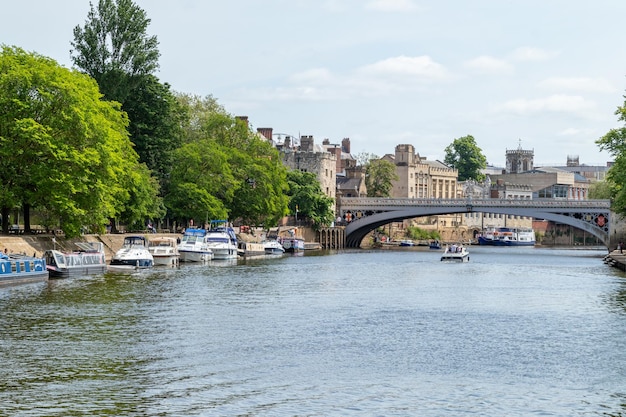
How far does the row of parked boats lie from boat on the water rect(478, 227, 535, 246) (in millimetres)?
70908

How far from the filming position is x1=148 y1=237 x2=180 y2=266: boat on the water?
74938 mm

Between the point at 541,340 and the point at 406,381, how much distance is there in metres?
9.62

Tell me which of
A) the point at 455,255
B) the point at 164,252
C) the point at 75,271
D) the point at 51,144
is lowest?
the point at 75,271

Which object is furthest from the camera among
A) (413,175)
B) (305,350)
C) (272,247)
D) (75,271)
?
(413,175)

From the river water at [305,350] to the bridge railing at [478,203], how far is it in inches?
2487

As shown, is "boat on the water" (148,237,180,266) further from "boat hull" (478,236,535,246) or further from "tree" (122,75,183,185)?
"boat hull" (478,236,535,246)

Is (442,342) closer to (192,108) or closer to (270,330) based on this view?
(270,330)

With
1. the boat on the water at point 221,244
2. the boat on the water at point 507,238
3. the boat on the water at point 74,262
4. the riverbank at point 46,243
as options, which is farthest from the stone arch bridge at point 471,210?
the boat on the water at point 74,262

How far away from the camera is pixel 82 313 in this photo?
42219mm

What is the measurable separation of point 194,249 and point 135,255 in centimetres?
1177

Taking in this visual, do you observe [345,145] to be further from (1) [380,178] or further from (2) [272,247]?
(2) [272,247]

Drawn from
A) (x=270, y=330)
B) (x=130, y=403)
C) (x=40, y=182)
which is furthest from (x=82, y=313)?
(x=40, y=182)

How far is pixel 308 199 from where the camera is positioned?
132 metres

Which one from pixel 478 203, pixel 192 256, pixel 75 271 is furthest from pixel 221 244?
Answer: pixel 478 203
